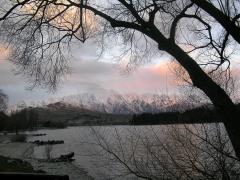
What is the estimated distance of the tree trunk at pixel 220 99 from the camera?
9.95 metres

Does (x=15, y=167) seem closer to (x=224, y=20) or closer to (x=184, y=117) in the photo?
(x=184, y=117)

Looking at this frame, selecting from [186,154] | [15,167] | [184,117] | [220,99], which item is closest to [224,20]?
[220,99]

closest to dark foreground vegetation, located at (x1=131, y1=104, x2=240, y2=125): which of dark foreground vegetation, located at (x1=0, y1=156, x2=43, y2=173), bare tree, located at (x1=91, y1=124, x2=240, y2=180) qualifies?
bare tree, located at (x1=91, y1=124, x2=240, y2=180)

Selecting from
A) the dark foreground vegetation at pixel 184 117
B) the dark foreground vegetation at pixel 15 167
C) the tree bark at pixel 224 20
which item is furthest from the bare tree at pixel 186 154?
the dark foreground vegetation at pixel 15 167

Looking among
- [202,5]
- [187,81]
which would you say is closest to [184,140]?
[187,81]

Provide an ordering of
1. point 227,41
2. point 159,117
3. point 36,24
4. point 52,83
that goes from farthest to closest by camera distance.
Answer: point 52,83
point 36,24
point 227,41
point 159,117

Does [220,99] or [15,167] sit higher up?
[220,99]

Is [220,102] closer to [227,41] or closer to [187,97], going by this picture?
[187,97]

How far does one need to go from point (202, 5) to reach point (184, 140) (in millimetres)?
3239

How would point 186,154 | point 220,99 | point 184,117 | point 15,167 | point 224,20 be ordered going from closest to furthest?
point 224,20
point 220,99
point 186,154
point 184,117
point 15,167

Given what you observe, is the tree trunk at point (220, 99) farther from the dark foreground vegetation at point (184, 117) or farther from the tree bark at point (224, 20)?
the tree bark at point (224, 20)

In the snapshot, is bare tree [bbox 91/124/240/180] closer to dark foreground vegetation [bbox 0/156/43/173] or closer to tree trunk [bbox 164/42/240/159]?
tree trunk [bbox 164/42/240/159]

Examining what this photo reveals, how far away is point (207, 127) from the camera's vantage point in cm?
1020

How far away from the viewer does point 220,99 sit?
33.4ft
